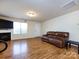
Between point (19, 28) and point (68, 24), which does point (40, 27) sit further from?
point (68, 24)

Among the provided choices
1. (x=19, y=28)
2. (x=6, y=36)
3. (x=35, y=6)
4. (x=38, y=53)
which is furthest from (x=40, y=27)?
(x=38, y=53)

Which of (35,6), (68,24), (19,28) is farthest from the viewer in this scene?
(19,28)

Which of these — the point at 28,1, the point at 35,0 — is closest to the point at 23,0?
the point at 28,1

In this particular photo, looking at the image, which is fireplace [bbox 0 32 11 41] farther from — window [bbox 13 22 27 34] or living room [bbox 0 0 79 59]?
window [bbox 13 22 27 34]

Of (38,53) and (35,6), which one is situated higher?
(35,6)

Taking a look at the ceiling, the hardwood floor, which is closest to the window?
the ceiling

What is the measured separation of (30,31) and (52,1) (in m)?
5.42

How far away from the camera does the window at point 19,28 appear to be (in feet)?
25.5

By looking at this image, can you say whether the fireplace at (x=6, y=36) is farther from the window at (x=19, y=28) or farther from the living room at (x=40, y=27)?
the window at (x=19, y=28)

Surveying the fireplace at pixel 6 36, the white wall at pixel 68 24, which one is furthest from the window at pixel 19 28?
the white wall at pixel 68 24

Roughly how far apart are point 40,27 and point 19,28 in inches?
110

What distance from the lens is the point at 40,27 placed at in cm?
981

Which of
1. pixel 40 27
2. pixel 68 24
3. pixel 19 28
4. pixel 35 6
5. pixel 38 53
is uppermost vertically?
pixel 35 6

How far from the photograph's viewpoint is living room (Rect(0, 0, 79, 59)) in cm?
397
